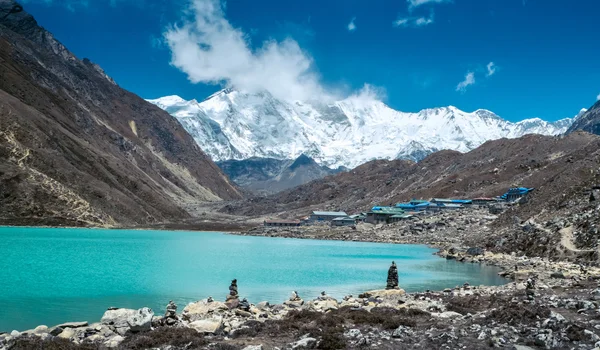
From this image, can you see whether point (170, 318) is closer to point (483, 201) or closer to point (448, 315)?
point (448, 315)

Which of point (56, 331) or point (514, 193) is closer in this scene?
point (56, 331)

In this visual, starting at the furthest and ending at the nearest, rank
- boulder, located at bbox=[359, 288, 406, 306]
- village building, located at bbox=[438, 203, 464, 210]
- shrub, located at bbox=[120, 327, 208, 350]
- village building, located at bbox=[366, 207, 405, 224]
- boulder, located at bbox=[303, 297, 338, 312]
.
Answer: village building, located at bbox=[366, 207, 405, 224] → village building, located at bbox=[438, 203, 464, 210] → boulder, located at bbox=[359, 288, 406, 306] → boulder, located at bbox=[303, 297, 338, 312] → shrub, located at bbox=[120, 327, 208, 350]

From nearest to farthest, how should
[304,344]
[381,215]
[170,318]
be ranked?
1. [304,344]
2. [170,318]
3. [381,215]

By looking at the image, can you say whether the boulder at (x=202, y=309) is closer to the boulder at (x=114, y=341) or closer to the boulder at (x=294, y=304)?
the boulder at (x=294, y=304)

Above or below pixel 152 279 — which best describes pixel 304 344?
above

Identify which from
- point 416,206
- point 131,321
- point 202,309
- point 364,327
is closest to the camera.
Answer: point 131,321

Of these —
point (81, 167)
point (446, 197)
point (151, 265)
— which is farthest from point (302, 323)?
point (446, 197)

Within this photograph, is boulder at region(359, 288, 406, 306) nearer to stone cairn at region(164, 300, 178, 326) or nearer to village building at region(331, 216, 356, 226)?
stone cairn at region(164, 300, 178, 326)

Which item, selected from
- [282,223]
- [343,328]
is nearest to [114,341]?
[343,328]

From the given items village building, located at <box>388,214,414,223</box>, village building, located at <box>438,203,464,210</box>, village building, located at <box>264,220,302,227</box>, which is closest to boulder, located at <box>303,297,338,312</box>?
village building, located at <box>388,214,414,223</box>

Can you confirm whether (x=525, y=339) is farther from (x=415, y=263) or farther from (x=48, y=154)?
(x=48, y=154)

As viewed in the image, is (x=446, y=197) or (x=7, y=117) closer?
(x=7, y=117)
